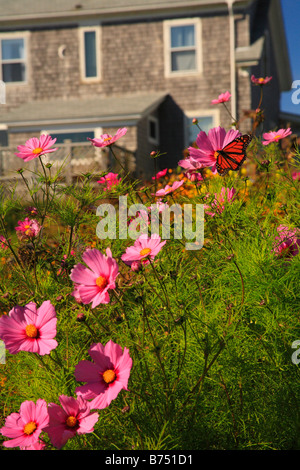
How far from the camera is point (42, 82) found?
1566 centimetres

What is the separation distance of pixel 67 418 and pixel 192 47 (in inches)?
562

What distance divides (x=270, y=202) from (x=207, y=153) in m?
0.68

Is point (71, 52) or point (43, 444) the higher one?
point (71, 52)

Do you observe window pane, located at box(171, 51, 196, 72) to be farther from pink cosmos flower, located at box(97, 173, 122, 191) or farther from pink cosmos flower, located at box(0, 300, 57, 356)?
pink cosmos flower, located at box(0, 300, 57, 356)

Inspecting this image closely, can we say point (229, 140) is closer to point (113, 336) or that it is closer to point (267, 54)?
point (113, 336)

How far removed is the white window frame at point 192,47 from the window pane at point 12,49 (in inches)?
161

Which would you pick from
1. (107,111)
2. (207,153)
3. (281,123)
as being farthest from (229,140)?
(281,123)

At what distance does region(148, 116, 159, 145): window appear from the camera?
50.2 feet

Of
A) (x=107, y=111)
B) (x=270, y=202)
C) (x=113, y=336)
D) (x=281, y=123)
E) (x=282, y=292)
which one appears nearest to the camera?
(x=113, y=336)

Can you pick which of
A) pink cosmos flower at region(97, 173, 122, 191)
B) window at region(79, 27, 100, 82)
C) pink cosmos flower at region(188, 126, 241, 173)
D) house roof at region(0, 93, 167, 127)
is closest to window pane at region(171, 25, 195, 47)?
house roof at region(0, 93, 167, 127)

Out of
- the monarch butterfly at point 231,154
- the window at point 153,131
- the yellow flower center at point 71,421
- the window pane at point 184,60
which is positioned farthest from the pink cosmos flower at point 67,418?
the window pane at point 184,60

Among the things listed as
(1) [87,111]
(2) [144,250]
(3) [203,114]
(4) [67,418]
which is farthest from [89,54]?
(4) [67,418]

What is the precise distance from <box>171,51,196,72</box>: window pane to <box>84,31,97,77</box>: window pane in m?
2.18

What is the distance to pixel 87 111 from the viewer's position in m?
14.4
